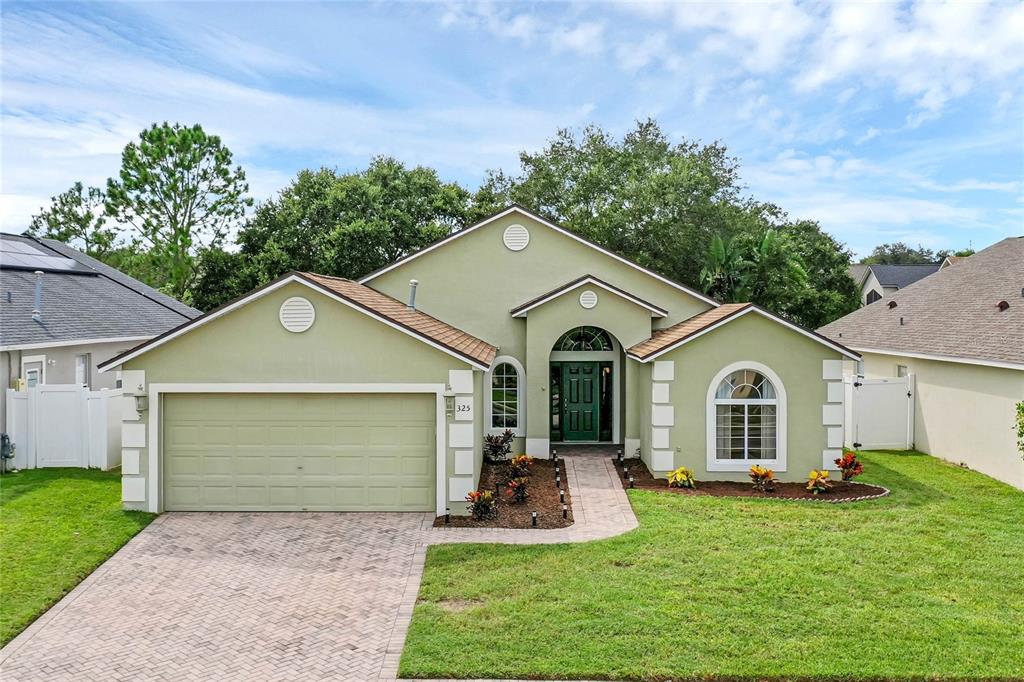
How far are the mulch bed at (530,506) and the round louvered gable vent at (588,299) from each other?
13.8ft

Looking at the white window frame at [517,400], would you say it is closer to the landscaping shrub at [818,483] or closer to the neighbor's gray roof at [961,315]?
the landscaping shrub at [818,483]

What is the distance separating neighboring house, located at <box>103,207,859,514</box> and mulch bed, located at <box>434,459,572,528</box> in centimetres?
54

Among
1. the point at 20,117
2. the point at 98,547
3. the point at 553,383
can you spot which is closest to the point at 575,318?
the point at 553,383

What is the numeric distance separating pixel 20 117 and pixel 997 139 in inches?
980

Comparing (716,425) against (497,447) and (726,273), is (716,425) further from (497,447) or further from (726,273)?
(726,273)

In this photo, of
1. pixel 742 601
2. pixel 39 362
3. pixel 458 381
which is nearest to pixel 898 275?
pixel 458 381

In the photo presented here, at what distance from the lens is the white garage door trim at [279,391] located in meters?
12.2

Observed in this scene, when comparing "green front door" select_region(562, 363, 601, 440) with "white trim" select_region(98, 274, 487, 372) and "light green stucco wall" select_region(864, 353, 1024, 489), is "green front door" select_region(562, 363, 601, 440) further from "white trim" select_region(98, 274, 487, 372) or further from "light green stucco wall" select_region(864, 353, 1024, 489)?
"light green stucco wall" select_region(864, 353, 1024, 489)

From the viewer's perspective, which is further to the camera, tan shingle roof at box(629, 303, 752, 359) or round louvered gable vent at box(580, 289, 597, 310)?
round louvered gable vent at box(580, 289, 597, 310)

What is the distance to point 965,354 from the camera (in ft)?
53.7

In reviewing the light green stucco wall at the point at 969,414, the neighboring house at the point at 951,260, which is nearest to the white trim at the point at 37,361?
the light green stucco wall at the point at 969,414

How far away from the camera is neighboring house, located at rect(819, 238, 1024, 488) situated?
15.1 meters

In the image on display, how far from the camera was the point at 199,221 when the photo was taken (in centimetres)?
4447

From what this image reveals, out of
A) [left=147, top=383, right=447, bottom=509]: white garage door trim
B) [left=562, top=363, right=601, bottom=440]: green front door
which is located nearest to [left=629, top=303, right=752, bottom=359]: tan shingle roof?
[left=562, top=363, right=601, bottom=440]: green front door
